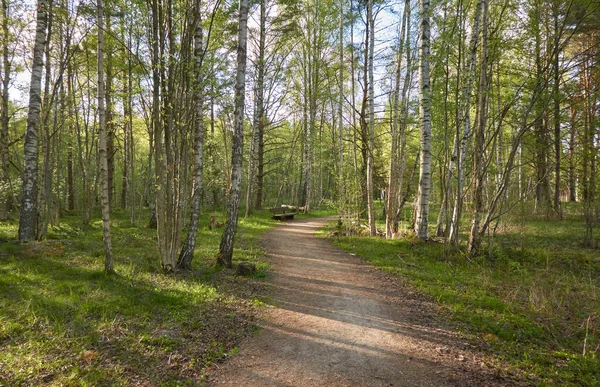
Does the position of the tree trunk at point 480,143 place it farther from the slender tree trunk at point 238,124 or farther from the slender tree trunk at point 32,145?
the slender tree trunk at point 32,145

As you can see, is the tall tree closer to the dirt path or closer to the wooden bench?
the dirt path

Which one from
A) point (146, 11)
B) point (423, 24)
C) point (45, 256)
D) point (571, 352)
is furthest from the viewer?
point (423, 24)

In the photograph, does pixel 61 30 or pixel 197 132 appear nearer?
pixel 197 132

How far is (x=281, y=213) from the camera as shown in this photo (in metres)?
19.3

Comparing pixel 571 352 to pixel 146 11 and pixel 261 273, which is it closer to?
pixel 261 273

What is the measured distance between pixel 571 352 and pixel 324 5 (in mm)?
18507

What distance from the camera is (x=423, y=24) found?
30.9 ft

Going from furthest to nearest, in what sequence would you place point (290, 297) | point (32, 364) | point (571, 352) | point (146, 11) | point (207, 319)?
point (146, 11), point (290, 297), point (207, 319), point (571, 352), point (32, 364)

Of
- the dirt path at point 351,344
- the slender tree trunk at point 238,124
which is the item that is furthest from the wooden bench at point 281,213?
the dirt path at point 351,344

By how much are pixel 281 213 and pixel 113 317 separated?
1495 cm

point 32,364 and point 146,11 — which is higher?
point 146,11

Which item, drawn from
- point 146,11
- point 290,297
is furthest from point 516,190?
point 146,11

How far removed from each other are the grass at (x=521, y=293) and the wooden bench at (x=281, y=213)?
6.74 metres

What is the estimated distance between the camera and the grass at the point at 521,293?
143 inches
